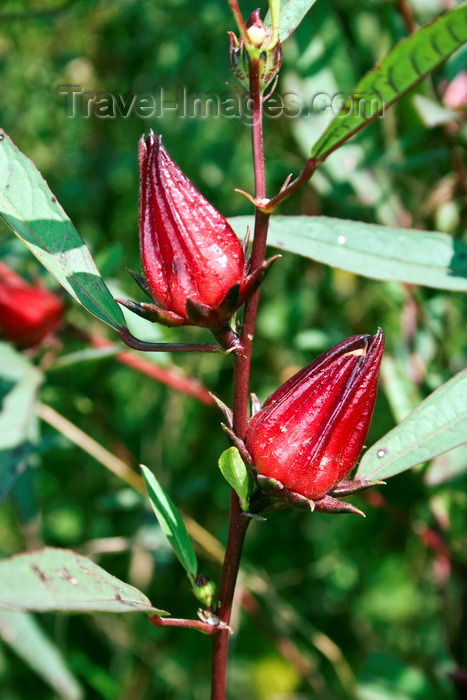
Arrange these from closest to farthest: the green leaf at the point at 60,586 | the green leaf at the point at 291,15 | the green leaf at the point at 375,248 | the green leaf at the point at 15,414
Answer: the green leaf at the point at 60,586 < the green leaf at the point at 291,15 < the green leaf at the point at 375,248 < the green leaf at the point at 15,414

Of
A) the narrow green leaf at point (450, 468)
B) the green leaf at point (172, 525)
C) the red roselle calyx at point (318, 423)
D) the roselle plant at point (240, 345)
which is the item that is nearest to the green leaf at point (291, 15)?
the roselle plant at point (240, 345)

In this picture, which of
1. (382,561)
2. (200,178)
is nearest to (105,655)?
(382,561)

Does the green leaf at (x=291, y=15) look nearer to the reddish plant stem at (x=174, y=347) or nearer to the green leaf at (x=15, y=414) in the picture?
the reddish plant stem at (x=174, y=347)

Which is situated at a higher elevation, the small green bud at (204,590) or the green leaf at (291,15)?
the green leaf at (291,15)

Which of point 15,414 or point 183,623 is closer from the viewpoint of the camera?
point 183,623

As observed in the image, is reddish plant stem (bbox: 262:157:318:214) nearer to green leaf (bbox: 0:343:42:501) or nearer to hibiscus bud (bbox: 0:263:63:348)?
green leaf (bbox: 0:343:42:501)

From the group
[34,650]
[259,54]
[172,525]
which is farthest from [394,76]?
[34,650]

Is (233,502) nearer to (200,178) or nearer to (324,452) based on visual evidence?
(324,452)

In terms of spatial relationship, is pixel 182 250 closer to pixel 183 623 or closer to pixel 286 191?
pixel 286 191
